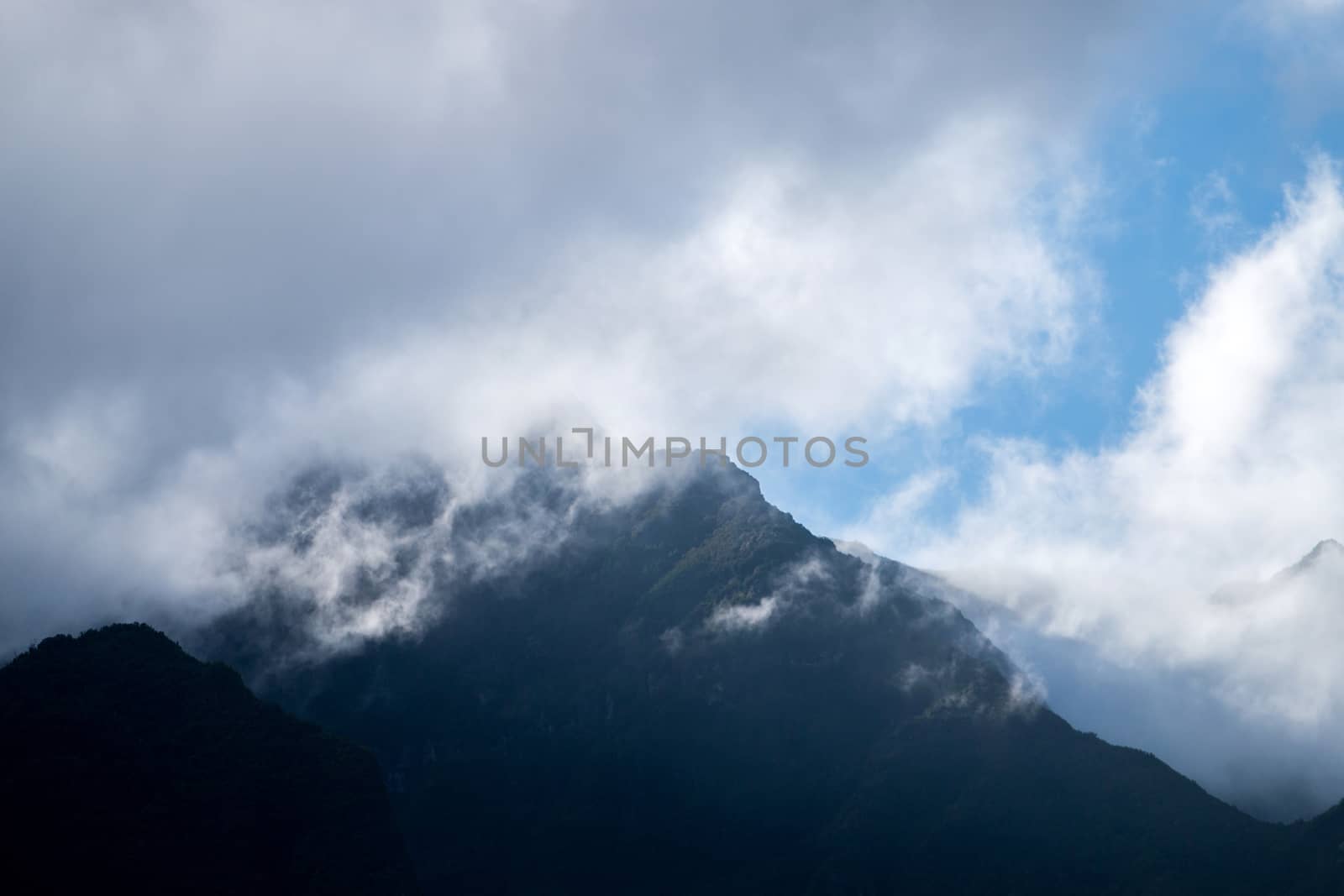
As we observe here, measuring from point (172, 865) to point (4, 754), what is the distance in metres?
28.9

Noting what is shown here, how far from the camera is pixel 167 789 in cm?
17600

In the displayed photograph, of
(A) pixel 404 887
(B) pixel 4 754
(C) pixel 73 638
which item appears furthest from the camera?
(C) pixel 73 638

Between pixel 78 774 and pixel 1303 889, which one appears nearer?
pixel 78 774

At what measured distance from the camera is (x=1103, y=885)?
655 feet

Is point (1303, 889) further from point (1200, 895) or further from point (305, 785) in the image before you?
point (305, 785)

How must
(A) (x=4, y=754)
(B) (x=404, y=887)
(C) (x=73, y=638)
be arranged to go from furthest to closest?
(C) (x=73, y=638), (B) (x=404, y=887), (A) (x=4, y=754)

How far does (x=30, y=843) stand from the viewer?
160 m

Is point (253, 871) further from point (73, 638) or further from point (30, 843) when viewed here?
point (73, 638)

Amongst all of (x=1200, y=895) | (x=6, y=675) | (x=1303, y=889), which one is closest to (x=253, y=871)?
(x=6, y=675)

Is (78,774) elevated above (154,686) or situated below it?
below

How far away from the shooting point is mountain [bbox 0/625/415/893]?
536 feet

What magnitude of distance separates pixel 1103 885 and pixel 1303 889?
1202 inches

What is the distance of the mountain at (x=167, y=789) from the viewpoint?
16325 centimetres

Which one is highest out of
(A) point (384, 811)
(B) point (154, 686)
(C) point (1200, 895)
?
(B) point (154, 686)
